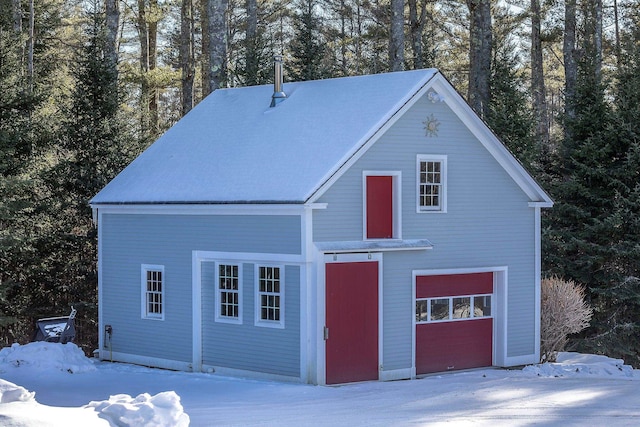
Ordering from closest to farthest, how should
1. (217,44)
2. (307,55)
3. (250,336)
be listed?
(250,336), (217,44), (307,55)

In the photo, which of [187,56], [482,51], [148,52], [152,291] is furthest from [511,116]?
[148,52]

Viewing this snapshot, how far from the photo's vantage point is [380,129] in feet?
72.9

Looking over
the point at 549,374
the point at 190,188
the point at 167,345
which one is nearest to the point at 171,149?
the point at 190,188

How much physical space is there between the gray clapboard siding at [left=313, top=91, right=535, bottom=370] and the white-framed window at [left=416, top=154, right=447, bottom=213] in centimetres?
13

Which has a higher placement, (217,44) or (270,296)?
(217,44)

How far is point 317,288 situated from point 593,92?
1492 centimetres

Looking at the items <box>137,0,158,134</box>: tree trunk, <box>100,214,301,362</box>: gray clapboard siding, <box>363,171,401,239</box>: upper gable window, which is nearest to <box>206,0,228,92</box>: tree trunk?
<box>137,0,158,134</box>: tree trunk

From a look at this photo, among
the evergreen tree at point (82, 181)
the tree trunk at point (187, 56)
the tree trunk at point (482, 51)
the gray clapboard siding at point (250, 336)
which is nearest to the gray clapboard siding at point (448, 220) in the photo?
the gray clapboard siding at point (250, 336)

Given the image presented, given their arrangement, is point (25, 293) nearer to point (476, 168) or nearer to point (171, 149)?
point (171, 149)

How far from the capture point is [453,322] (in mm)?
23734

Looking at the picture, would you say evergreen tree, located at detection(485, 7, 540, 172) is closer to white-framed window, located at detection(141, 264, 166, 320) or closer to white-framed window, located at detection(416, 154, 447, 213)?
white-framed window, located at detection(416, 154, 447, 213)

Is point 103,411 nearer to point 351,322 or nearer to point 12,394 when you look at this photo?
point 12,394

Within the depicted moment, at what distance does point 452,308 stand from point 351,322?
3.23 metres

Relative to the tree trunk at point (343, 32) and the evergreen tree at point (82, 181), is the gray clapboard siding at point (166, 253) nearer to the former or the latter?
the evergreen tree at point (82, 181)
